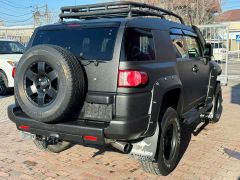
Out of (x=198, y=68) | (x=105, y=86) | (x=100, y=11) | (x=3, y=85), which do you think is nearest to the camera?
(x=105, y=86)

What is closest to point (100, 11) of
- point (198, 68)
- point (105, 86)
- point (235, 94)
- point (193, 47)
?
point (105, 86)

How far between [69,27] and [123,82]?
1.21 m

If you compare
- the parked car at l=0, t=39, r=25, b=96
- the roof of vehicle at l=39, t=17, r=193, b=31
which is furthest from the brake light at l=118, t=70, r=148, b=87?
the parked car at l=0, t=39, r=25, b=96

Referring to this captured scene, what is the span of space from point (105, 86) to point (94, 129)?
0.49m

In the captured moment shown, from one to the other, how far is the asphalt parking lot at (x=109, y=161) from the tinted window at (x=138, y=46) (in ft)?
5.20

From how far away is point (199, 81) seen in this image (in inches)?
233

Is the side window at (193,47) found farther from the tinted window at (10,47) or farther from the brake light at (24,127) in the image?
the tinted window at (10,47)

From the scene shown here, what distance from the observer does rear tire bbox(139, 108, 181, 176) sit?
4.25 m

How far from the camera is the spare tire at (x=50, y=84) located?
12.0 feet

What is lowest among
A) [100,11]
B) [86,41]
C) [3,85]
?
[3,85]

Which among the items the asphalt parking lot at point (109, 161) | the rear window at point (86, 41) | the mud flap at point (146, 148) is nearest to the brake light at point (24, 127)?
the asphalt parking lot at point (109, 161)

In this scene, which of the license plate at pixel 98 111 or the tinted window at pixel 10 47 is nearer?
the license plate at pixel 98 111

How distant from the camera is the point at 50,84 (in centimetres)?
383

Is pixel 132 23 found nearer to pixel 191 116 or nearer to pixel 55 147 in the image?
pixel 191 116
